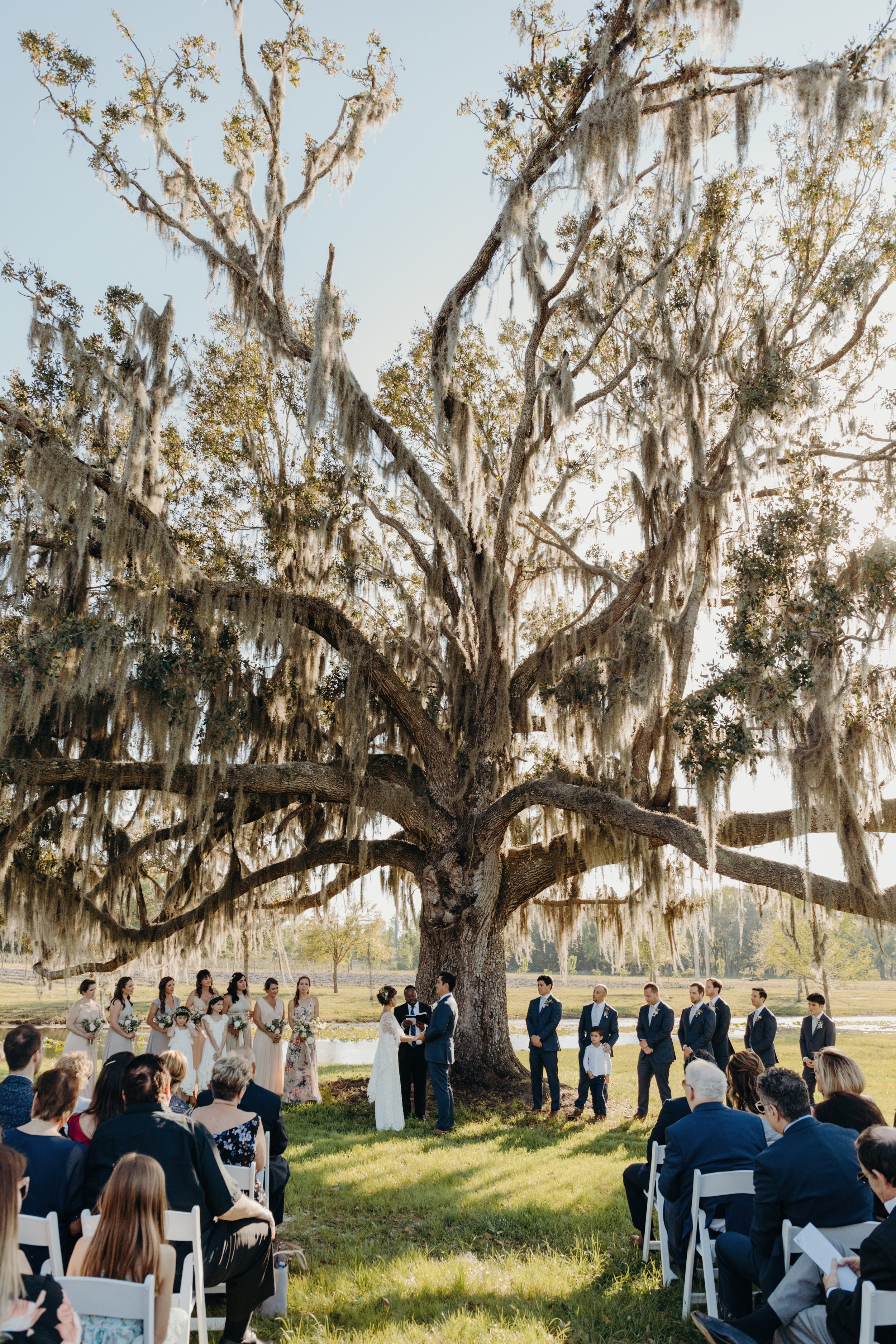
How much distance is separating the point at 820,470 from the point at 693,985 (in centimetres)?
560

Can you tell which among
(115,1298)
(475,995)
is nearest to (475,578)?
(475,995)

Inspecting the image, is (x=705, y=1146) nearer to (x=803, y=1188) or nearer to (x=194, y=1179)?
(x=803, y=1188)

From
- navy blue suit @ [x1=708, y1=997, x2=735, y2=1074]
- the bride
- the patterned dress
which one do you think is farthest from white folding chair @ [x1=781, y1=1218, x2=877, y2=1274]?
the patterned dress

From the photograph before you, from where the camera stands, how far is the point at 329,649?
11.3 meters

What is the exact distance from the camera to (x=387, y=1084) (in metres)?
8.71

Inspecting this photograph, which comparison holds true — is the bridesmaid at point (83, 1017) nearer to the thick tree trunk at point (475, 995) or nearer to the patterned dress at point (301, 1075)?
the patterned dress at point (301, 1075)

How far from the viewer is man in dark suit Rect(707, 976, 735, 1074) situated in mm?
9148

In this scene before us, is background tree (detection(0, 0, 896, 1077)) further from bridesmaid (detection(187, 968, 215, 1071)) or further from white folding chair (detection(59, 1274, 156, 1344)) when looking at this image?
white folding chair (detection(59, 1274, 156, 1344))

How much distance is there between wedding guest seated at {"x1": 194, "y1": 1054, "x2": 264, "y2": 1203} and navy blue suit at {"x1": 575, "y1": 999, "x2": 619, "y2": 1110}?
583cm

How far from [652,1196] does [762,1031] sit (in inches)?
191

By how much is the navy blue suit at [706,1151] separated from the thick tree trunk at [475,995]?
6.34m

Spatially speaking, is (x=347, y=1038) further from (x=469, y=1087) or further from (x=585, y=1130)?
(x=585, y=1130)

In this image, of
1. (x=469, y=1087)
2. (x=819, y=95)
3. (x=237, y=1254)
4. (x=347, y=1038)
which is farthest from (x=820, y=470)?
(x=347, y=1038)

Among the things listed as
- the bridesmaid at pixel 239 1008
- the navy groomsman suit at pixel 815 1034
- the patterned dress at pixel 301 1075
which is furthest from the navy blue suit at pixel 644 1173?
the patterned dress at pixel 301 1075
